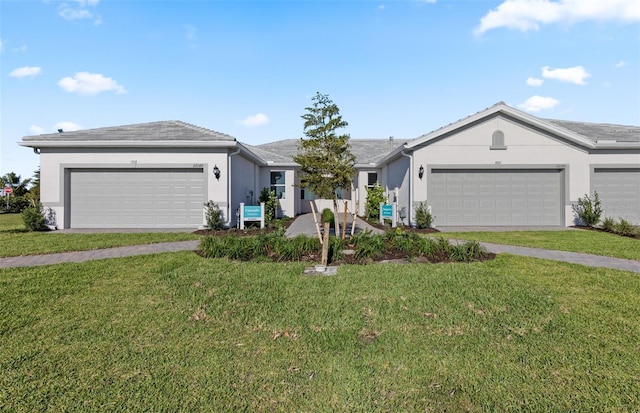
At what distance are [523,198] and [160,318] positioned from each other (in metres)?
14.7

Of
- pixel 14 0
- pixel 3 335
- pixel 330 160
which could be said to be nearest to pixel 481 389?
pixel 3 335

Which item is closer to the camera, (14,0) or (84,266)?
(84,266)

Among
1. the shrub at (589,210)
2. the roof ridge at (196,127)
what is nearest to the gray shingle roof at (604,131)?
the shrub at (589,210)

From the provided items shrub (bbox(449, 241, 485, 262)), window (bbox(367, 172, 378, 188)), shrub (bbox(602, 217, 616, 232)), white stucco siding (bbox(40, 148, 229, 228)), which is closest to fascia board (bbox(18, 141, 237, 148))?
white stucco siding (bbox(40, 148, 229, 228))

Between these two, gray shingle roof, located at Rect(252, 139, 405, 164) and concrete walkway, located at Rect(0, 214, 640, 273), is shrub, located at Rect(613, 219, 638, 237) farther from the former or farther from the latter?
gray shingle roof, located at Rect(252, 139, 405, 164)

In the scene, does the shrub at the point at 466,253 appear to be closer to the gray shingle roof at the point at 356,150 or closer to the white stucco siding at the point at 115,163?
the white stucco siding at the point at 115,163

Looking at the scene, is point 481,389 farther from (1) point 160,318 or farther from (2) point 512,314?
(1) point 160,318

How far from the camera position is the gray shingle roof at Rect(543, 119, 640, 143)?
14594mm

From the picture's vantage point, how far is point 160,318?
14.1ft

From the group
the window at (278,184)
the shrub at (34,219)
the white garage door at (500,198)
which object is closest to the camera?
the shrub at (34,219)

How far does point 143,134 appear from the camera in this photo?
44.7 ft

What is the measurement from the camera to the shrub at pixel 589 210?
529 inches

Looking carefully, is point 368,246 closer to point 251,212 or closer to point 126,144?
point 251,212

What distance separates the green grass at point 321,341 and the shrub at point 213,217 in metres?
6.60
